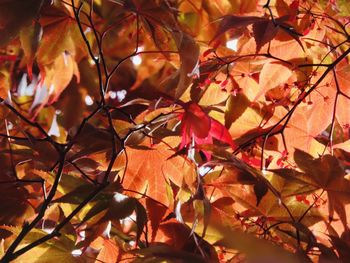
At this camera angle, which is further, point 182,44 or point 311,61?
point 311,61

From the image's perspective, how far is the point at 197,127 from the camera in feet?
1.95

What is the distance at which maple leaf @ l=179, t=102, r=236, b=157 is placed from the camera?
0.59 m

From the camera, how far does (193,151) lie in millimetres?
598

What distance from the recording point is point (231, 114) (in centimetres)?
72

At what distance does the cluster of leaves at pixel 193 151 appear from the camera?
56cm

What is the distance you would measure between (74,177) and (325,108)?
0.38 meters

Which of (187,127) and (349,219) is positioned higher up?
(187,127)

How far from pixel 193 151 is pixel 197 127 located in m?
0.03

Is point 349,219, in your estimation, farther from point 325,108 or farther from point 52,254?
point 52,254

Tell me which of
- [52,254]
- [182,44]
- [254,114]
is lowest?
[52,254]

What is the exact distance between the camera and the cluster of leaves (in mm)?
560

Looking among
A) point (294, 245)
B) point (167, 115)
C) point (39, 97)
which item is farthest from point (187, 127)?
point (39, 97)

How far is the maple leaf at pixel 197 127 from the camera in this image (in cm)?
59

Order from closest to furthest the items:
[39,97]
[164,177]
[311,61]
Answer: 1. [164,177]
2. [311,61]
3. [39,97]
